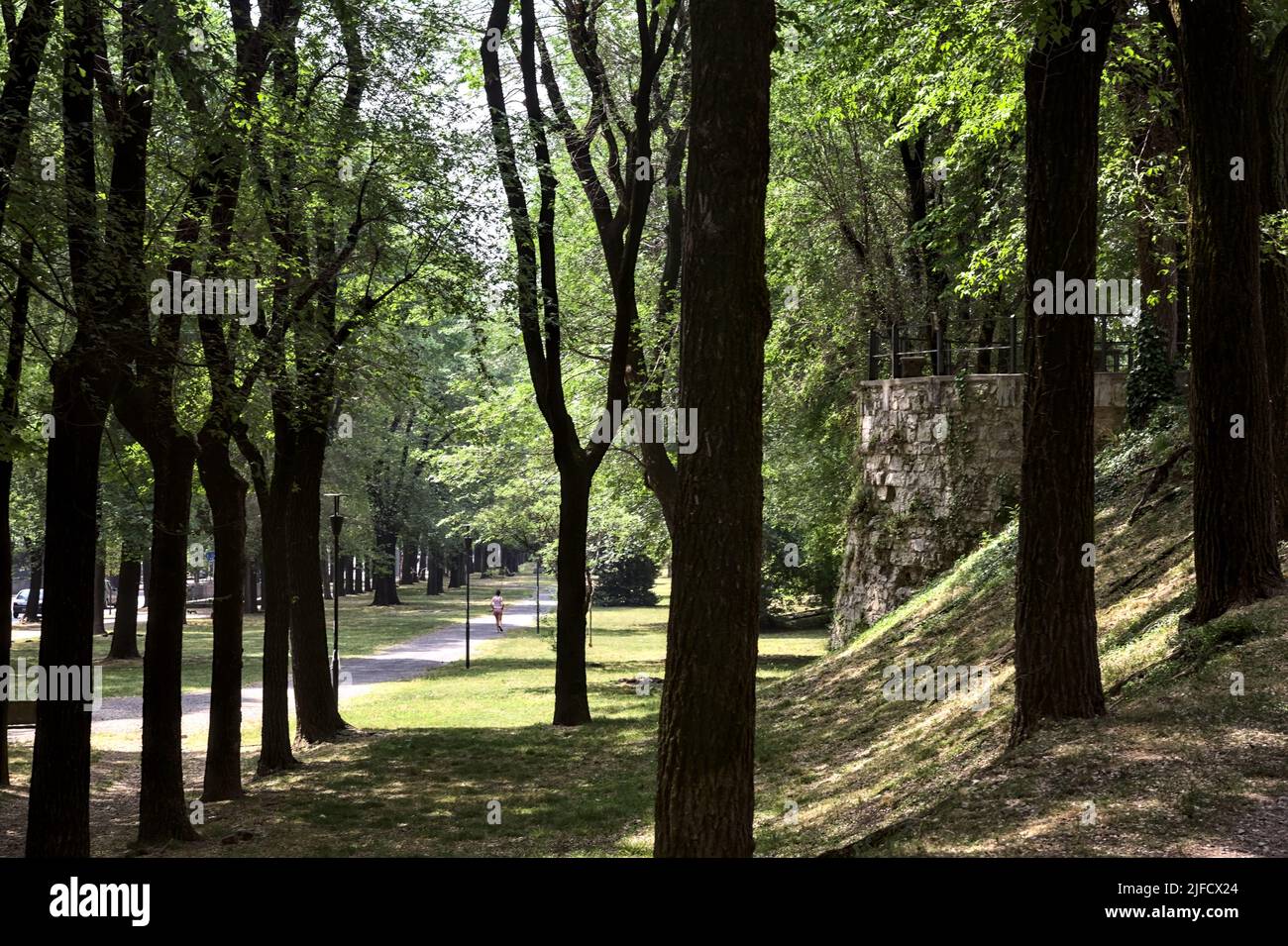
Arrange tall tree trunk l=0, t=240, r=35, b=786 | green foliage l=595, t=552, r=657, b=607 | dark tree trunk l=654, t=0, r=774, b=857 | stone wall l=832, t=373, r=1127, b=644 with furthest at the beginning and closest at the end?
green foliage l=595, t=552, r=657, b=607 → stone wall l=832, t=373, r=1127, b=644 → tall tree trunk l=0, t=240, r=35, b=786 → dark tree trunk l=654, t=0, r=774, b=857

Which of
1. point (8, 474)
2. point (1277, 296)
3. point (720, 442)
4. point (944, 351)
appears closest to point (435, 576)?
point (944, 351)

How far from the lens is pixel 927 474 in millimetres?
21047

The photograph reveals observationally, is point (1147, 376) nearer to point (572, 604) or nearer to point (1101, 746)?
point (572, 604)

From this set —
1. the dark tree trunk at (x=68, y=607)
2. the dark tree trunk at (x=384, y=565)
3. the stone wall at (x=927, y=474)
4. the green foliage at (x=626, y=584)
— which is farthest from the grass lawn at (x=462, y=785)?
the green foliage at (x=626, y=584)

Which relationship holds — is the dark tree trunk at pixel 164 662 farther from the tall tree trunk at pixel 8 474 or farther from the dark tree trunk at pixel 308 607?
the dark tree trunk at pixel 308 607

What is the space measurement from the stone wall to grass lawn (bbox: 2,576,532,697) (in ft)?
40.3

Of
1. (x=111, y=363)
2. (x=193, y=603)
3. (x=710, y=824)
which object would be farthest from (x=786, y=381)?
(x=193, y=603)

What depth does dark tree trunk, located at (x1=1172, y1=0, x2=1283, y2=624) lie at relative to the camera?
10.1 metres

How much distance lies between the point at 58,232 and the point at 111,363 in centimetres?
106

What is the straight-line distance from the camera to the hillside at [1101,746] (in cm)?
723

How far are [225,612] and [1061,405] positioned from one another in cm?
927

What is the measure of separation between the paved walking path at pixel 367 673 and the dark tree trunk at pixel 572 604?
11.7 feet

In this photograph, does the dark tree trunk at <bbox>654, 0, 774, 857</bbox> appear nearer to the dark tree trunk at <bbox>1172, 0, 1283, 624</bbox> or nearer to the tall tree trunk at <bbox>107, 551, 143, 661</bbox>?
the dark tree trunk at <bbox>1172, 0, 1283, 624</bbox>

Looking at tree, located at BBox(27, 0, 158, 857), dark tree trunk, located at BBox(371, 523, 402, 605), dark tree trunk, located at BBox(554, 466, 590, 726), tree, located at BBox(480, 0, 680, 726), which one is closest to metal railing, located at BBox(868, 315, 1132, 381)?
tree, located at BBox(480, 0, 680, 726)
